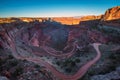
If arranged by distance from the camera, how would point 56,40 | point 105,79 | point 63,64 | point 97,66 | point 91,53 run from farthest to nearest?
1. point 56,40
2. point 91,53
3. point 63,64
4. point 97,66
5. point 105,79

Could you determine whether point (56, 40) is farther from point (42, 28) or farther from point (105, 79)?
point (105, 79)

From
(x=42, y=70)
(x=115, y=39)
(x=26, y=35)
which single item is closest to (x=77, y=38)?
(x=115, y=39)

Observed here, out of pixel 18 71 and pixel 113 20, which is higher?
pixel 113 20

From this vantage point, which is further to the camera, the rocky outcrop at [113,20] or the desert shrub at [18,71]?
the rocky outcrop at [113,20]

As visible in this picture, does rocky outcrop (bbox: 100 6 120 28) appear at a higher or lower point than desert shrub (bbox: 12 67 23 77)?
higher

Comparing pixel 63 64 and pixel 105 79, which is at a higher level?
pixel 105 79

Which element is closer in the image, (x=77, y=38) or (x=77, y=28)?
(x=77, y=38)

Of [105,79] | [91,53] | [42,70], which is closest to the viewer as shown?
[105,79]

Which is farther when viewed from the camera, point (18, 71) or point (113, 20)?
point (113, 20)

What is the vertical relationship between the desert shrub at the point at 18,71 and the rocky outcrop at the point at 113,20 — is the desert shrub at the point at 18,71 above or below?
below

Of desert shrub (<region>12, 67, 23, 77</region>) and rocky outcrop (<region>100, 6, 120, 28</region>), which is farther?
rocky outcrop (<region>100, 6, 120, 28</region>)
